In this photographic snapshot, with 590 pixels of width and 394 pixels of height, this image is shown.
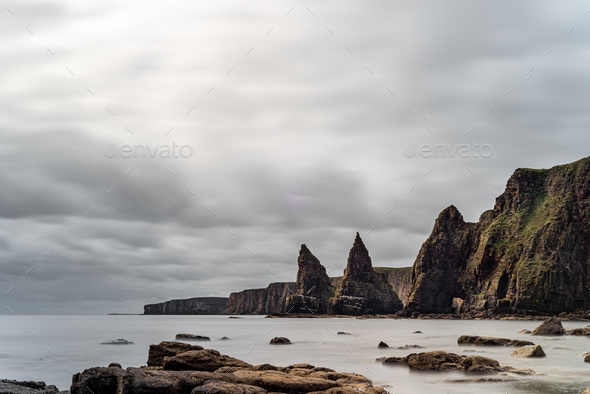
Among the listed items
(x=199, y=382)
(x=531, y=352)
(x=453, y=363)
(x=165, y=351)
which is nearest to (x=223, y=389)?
(x=199, y=382)

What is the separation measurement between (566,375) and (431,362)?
24.4 feet

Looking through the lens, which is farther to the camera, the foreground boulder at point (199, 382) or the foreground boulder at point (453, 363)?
the foreground boulder at point (453, 363)

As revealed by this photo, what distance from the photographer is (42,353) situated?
47219 mm

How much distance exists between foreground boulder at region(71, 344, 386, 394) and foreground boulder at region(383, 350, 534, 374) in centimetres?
886

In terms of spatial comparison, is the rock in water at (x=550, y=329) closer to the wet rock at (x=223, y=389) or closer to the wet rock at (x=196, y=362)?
the wet rock at (x=196, y=362)

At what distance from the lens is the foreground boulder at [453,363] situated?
2491 centimetres

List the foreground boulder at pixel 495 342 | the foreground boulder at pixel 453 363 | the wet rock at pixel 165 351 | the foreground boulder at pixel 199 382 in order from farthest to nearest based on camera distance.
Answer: the foreground boulder at pixel 495 342 → the foreground boulder at pixel 453 363 → the wet rock at pixel 165 351 → the foreground boulder at pixel 199 382

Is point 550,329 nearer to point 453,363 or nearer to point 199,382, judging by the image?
point 453,363

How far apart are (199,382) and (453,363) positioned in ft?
57.5

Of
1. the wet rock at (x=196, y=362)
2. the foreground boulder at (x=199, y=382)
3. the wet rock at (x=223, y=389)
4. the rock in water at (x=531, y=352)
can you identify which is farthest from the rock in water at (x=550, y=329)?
the wet rock at (x=223, y=389)

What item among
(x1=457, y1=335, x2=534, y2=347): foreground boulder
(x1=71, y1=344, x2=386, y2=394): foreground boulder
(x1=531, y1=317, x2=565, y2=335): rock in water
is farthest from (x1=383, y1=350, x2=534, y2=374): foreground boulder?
(x1=531, y1=317, x2=565, y2=335): rock in water

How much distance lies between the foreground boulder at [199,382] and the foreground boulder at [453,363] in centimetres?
886

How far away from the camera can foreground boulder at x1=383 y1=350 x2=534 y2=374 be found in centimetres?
2491

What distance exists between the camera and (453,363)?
26.6 meters
